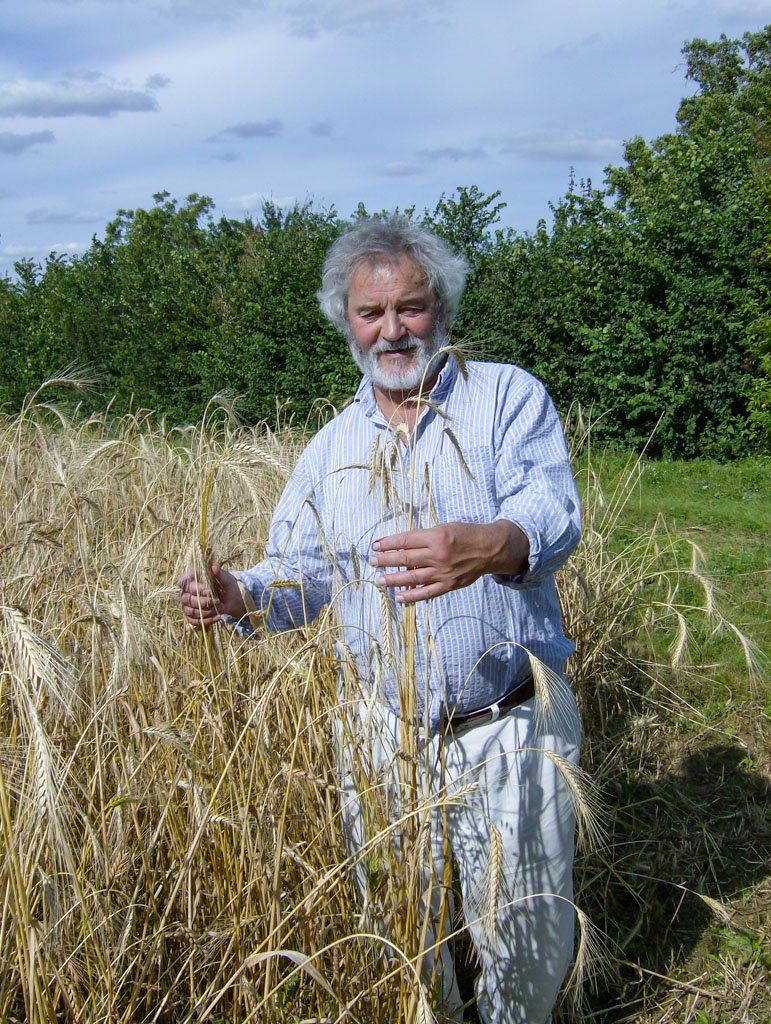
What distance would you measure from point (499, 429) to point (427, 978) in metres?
1.06

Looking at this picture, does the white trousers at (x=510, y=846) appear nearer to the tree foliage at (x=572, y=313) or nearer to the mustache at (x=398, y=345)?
the mustache at (x=398, y=345)

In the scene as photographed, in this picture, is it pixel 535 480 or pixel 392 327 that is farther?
pixel 392 327

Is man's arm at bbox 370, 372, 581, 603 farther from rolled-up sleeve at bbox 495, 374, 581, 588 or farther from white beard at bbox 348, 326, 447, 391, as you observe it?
white beard at bbox 348, 326, 447, 391

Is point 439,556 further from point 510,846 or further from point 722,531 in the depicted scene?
point 722,531

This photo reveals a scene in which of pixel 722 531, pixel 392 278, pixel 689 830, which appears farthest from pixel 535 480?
pixel 722 531

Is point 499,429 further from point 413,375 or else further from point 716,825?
point 716,825

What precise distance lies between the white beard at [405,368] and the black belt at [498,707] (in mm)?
661

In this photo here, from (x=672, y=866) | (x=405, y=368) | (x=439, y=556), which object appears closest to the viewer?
(x=439, y=556)

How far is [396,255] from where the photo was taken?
2.13m

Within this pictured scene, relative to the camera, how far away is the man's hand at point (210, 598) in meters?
1.89

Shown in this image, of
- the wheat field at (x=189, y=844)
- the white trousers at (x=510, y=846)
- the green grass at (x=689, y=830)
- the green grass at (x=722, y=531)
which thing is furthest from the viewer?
the green grass at (x=722, y=531)

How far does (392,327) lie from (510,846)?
3.60 feet

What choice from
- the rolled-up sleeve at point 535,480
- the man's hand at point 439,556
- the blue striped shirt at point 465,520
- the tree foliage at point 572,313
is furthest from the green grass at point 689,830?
the tree foliage at point 572,313

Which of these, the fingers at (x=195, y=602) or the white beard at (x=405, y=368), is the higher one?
the white beard at (x=405, y=368)
